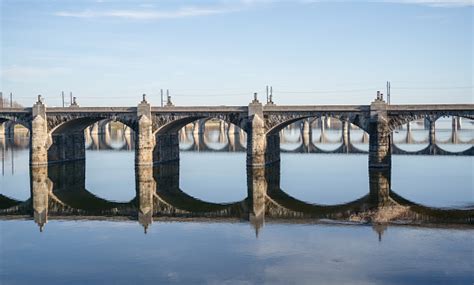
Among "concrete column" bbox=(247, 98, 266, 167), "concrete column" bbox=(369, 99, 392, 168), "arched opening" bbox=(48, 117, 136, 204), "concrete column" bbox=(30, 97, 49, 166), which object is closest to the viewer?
"arched opening" bbox=(48, 117, 136, 204)

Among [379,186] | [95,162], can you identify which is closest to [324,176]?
[379,186]

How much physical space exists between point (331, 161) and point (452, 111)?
996 inches

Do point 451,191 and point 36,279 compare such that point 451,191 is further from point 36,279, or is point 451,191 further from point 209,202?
point 36,279

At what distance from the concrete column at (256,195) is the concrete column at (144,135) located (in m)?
14.0

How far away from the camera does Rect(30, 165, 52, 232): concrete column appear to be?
43406 millimetres

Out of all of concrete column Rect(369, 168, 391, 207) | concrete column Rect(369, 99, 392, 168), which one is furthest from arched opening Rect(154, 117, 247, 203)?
concrete column Rect(369, 99, 392, 168)

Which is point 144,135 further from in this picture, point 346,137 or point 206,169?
point 346,137

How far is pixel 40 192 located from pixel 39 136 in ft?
66.9

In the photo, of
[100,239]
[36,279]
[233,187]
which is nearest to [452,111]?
[233,187]

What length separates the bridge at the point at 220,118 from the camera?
215ft

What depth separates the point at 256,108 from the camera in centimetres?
6950

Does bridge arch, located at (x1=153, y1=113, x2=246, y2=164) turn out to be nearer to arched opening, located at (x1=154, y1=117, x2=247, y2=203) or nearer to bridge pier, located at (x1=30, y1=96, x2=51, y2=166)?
arched opening, located at (x1=154, y1=117, x2=247, y2=203)

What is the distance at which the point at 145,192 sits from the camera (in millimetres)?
55969

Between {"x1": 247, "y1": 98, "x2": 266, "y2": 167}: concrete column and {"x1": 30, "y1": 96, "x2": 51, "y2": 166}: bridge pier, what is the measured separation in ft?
95.6
